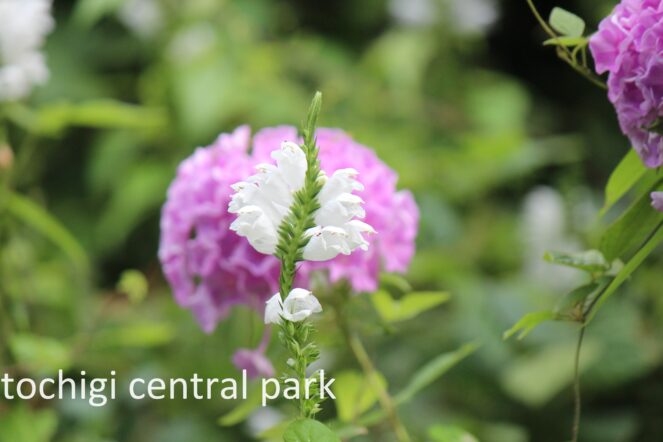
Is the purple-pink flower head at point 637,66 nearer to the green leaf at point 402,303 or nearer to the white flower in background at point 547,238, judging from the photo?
the green leaf at point 402,303

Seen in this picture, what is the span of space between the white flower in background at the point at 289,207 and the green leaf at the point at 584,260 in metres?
0.17

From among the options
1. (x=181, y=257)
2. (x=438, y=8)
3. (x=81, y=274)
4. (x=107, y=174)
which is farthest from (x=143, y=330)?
(x=438, y=8)

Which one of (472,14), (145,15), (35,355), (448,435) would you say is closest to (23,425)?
(35,355)

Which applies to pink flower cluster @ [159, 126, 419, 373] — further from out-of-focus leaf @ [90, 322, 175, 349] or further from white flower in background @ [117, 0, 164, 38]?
white flower in background @ [117, 0, 164, 38]

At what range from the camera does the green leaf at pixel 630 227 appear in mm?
664

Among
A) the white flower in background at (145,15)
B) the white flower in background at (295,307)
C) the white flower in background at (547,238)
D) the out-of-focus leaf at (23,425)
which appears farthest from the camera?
the white flower in background at (145,15)

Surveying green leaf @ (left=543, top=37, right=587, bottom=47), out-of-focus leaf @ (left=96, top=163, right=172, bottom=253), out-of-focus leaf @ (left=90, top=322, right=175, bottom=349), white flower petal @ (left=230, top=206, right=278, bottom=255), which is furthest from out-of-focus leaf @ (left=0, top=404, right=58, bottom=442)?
out-of-focus leaf @ (left=96, top=163, right=172, bottom=253)

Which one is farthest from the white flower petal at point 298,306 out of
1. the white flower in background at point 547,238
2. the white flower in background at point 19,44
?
the white flower in background at point 547,238

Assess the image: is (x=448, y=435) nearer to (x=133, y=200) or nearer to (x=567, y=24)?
(x=567, y=24)

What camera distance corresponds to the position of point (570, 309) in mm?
664

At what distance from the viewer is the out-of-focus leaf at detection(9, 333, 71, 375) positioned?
1060mm

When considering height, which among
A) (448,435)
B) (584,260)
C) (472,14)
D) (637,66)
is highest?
(472,14)

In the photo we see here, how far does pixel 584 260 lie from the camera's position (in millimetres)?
663

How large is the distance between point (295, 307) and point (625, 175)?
12.0 inches
